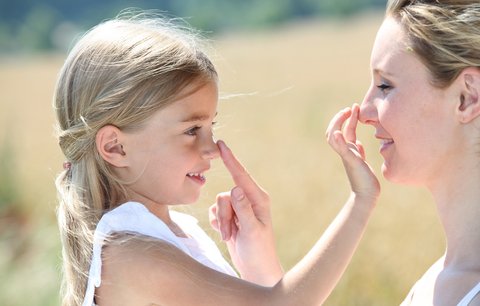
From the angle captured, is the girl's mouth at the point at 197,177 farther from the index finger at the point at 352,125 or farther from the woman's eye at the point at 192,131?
the index finger at the point at 352,125

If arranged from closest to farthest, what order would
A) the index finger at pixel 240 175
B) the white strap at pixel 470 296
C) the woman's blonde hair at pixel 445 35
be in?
the white strap at pixel 470 296
the woman's blonde hair at pixel 445 35
the index finger at pixel 240 175

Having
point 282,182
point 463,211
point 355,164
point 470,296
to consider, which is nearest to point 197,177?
point 355,164

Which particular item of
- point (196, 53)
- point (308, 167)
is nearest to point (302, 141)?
point (308, 167)

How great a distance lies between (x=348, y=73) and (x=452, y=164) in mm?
28480

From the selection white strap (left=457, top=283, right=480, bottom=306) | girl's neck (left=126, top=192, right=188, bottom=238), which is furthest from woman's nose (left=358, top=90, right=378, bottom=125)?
girl's neck (left=126, top=192, right=188, bottom=238)

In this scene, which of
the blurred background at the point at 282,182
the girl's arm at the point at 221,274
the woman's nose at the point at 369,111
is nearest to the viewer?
the girl's arm at the point at 221,274

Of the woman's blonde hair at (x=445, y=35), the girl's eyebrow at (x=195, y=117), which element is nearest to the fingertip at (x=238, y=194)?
the girl's eyebrow at (x=195, y=117)

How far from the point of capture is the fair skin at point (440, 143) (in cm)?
283

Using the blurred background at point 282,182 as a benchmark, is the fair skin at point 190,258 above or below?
above

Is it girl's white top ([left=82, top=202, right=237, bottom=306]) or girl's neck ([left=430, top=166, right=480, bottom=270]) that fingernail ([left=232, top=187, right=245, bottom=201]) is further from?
girl's neck ([left=430, top=166, right=480, bottom=270])

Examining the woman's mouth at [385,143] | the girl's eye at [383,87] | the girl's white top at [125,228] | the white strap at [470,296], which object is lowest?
the white strap at [470,296]

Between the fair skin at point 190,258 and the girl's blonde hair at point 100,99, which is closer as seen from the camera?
the fair skin at point 190,258

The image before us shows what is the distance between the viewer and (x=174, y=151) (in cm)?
306

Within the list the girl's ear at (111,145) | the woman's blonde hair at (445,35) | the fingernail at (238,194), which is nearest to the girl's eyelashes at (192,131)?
the girl's ear at (111,145)
